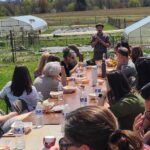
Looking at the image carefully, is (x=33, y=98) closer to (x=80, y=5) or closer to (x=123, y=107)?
(x=123, y=107)

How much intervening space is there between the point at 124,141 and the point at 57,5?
8316 cm

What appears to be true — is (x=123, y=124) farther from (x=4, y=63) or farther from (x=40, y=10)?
(x=40, y=10)

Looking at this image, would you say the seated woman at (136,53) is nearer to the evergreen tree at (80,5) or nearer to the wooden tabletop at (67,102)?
the wooden tabletop at (67,102)

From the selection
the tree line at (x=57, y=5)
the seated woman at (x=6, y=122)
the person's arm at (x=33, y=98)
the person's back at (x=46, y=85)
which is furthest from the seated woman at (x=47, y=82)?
the tree line at (x=57, y=5)

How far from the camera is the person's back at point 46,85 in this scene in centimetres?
645

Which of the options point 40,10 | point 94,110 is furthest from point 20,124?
point 40,10

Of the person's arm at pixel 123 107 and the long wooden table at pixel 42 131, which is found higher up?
the person's arm at pixel 123 107

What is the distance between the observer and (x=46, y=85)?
646 centimetres

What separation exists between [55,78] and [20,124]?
2230mm

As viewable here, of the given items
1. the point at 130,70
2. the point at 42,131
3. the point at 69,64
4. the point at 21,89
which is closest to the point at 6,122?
the point at 21,89

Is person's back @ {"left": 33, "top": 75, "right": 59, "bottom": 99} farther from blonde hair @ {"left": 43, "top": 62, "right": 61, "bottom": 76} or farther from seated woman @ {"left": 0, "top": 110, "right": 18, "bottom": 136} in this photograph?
seated woman @ {"left": 0, "top": 110, "right": 18, "bottom": 136}

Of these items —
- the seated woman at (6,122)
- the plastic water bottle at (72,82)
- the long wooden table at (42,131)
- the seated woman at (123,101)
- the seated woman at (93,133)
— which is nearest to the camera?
the seated woman at (93,133)

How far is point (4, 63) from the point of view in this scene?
16797 millimetres

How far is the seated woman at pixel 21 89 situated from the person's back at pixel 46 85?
2.14 feet
